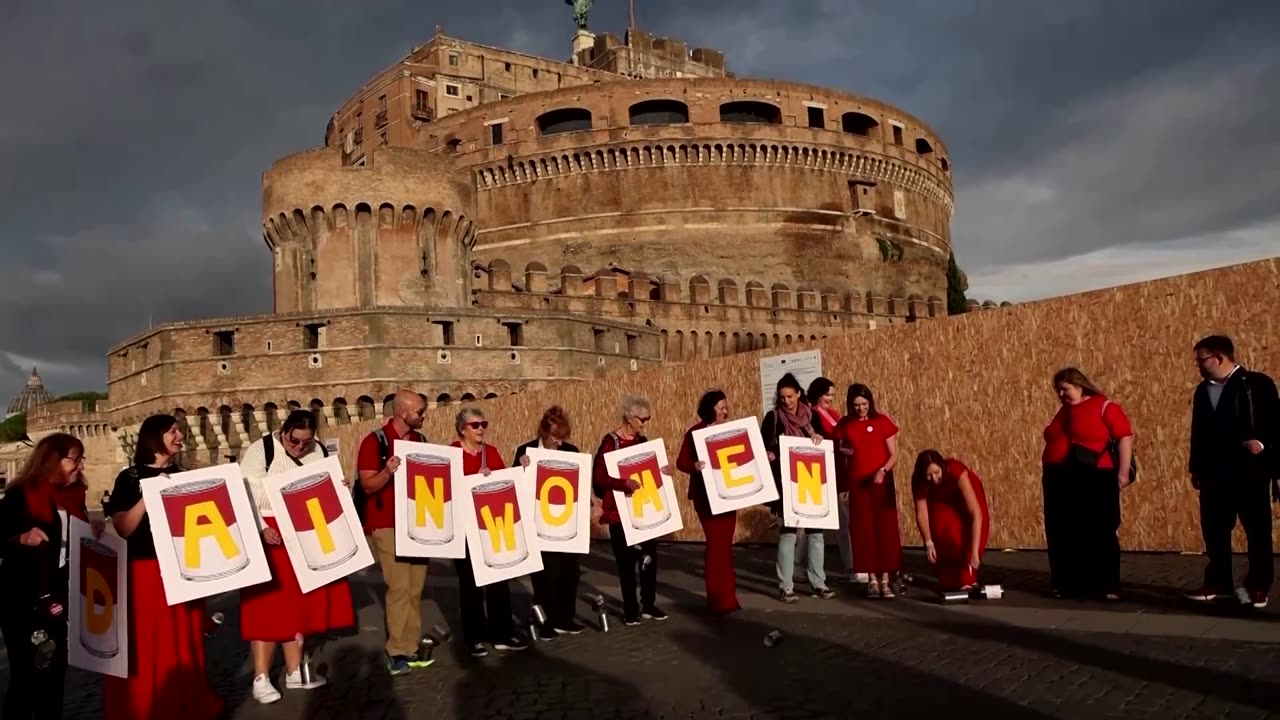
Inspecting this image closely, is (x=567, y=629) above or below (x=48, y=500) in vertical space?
below

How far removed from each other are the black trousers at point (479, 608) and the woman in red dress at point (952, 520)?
9.97 feet

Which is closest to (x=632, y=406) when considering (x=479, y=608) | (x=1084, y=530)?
(x=479, y=608)

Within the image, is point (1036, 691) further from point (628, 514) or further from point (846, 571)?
point (846, 571)

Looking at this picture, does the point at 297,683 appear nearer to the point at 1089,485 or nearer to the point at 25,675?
the point at 25,675

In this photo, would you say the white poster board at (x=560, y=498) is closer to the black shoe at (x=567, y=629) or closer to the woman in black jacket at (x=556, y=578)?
the woman in black jacket at (x=556, y=578)

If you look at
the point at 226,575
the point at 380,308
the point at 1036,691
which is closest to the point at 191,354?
the point at 380,308

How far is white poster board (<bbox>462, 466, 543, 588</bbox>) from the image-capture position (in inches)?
277

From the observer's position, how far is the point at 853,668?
5.81 m

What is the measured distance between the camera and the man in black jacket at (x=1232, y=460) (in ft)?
21.4

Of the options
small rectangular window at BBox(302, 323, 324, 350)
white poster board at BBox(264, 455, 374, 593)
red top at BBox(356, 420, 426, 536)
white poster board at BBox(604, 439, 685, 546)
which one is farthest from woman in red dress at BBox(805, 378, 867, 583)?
small rectangular window at BBox(302, 323, 324, 350)

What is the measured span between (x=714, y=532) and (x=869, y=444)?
4.80 ft

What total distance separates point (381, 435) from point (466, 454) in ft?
2.09

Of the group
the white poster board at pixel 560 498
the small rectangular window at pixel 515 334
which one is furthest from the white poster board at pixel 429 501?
the small rectangular window at pixel 515 334

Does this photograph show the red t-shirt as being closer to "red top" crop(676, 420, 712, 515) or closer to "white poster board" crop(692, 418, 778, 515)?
"white poster board" crop(692, 418, 778, 515)
